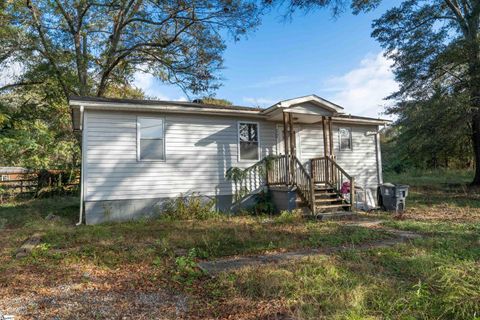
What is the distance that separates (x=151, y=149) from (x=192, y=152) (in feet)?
3.87

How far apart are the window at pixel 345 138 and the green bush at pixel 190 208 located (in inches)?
217

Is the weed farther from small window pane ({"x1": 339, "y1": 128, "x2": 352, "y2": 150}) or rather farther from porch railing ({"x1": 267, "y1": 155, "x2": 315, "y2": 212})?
small window pane ({"x1": 339, "y1": 128, "x2": 352, "y2": 150})

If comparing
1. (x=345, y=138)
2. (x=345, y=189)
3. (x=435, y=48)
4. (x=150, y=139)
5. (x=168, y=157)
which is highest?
(x=435, y=48)

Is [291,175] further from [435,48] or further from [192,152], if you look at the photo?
[435,48]

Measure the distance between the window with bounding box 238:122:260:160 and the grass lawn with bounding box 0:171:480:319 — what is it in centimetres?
345

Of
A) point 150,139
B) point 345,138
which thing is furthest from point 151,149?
point 345,138

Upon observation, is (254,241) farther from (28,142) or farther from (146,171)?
(28,142)

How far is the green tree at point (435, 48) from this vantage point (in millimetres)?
11477

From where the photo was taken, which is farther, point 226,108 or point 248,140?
point 248,140

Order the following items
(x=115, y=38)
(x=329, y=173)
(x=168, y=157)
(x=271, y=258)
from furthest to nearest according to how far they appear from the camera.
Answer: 1. (x=115, y=38)
2. (x=329, y=173)
3. (x=168, y=157)
4. (x=271, y=258)

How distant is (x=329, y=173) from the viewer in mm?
10125

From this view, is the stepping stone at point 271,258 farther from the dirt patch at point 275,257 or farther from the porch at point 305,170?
the porch at point 305,170

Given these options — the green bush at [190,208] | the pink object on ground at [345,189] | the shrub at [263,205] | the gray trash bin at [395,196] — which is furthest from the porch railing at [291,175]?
the gray trash bin at [395,196]

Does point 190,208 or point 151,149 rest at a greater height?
point 151,149
